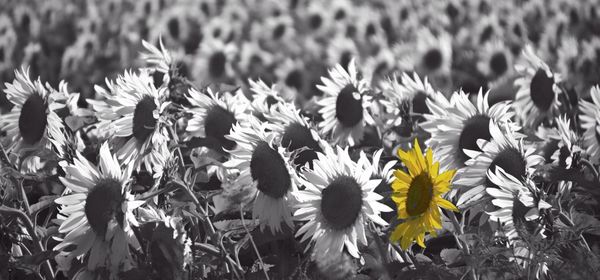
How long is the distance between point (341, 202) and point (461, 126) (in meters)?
0.64

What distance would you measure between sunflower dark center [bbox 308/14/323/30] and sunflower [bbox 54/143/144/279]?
892 centimetres

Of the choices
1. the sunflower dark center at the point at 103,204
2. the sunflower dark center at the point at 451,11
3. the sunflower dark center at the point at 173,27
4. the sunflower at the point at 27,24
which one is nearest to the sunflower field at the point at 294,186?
the sunflower dark center at the point at 103,204

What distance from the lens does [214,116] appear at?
3027 millimetres

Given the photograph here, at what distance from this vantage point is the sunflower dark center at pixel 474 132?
2.71m

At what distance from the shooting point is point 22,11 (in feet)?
37.6

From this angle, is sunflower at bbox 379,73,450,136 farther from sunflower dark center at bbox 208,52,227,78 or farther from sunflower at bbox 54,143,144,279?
sunflower dark center at bbox 208,52,227,78

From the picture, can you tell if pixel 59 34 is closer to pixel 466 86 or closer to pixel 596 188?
pixel 466 86

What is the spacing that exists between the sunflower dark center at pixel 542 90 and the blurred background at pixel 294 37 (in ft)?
11.0

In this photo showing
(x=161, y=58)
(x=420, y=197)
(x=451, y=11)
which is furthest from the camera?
(x=451, y=11)

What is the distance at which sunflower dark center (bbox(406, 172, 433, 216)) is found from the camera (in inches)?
86.7

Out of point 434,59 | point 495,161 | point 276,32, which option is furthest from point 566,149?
point 276,32

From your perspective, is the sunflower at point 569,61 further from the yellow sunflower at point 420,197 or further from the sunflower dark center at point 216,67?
the yellow sunflower at point 420,197

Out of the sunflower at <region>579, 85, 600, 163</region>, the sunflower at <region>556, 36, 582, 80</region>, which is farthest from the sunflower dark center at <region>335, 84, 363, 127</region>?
the sunflower at <region>556, 36, 582, 80</region>

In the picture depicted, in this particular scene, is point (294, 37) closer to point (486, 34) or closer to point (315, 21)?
point (315, 21)
